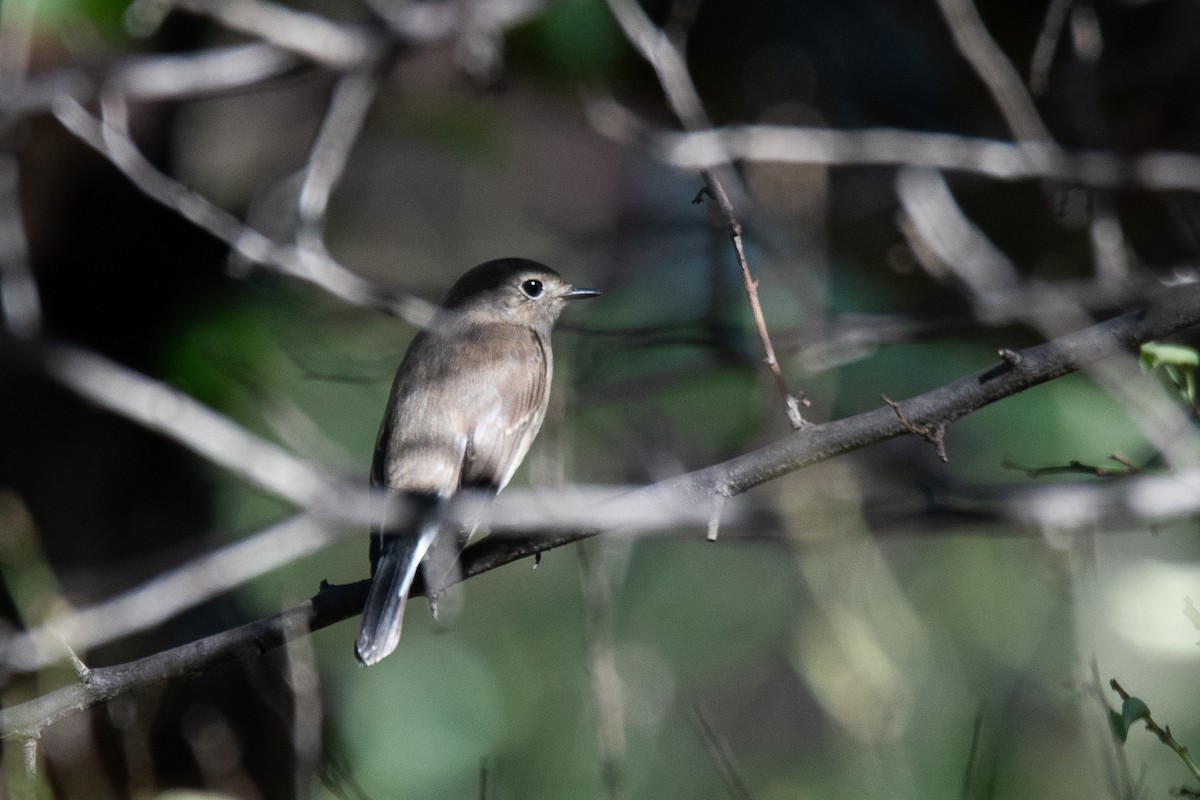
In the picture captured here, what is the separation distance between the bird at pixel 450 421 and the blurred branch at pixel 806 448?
0.62m

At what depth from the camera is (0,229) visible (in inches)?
204

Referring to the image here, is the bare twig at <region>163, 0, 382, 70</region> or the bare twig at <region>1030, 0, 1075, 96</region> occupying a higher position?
the bare twig at <region>163, 0, 382, 70</region>

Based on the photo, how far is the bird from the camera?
3.66m

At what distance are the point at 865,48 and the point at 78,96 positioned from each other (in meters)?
4.70

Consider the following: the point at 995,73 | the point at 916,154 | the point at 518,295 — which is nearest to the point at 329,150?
the point at 518,295

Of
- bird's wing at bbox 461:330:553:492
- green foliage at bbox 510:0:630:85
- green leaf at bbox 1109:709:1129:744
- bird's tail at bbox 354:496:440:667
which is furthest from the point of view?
green foliage at bbox 510:0:630:85

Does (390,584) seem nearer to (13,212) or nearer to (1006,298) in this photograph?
(1006,298)

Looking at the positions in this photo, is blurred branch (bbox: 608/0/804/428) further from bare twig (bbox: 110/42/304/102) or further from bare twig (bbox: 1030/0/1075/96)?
bare twig (bbox: 110/42/304/102)

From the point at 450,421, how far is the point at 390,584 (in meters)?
0.92

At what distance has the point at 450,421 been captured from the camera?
427 cm

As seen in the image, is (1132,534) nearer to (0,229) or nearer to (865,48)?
(865,48)

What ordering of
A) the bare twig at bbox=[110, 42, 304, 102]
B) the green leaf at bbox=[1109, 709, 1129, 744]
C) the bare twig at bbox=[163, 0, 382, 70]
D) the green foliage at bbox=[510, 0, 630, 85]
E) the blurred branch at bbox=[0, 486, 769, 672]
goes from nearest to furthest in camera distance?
1. the green leaf at bbox=[1109, 709, 1129, 744]
2. the blurred branch at bbox=[0, 486, 769, 672]
3. the bare twig at bbox=[163, 0, 382, 70]
4. the bare twig at bbox=[110, 42, 304, 102]
5. the green foliage at bbox=[510, 0, 630, 85]

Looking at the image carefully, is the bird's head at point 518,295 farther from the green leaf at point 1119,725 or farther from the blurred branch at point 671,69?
the green leaf at point 1119,725

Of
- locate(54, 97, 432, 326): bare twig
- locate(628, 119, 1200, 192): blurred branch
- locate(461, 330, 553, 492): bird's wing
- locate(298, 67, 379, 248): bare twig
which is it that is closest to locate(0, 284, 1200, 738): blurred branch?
locate(461, 330, 553, 492): bird's wing
